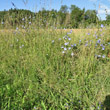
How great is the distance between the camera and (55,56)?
6.73ft

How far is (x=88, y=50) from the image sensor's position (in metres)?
2.18

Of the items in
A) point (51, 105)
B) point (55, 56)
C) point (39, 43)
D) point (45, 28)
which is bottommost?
point (51, 105)

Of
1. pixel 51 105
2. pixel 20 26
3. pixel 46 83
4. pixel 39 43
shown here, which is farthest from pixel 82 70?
pixel 20 26

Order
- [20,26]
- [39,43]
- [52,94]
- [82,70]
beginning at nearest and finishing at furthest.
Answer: [52,94]
[82,70]
[39,43]
[20,26]

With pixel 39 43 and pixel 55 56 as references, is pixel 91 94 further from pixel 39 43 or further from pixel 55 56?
pixel 39 43

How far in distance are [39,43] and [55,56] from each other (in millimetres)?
561

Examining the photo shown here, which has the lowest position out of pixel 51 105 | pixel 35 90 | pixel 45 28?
pixel 51 105

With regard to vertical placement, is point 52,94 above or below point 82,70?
below

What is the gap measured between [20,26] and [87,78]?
2.24 metres

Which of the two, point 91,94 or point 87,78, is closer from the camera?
point 91,94

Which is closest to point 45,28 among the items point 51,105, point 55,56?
point 55,56

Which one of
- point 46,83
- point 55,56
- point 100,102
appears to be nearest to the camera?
point 100,102

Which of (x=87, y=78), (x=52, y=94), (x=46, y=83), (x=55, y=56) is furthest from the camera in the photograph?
(x=55, y=56)

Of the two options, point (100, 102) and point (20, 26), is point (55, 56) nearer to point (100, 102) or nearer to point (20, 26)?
point (100, 102)
